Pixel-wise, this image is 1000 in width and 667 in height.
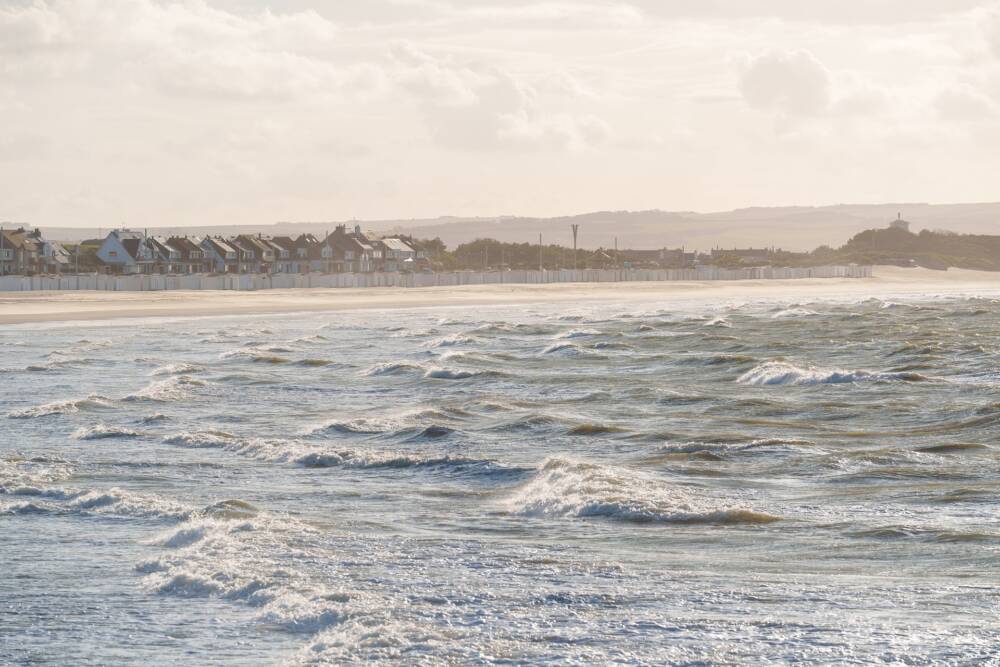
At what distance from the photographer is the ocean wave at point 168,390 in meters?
29.5

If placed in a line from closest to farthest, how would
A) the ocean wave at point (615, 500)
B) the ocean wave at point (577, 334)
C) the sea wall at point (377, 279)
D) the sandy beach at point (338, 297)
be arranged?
the ocean wave at point (615, 500)
the ocean wave at point (577, 334)
the sandy beach at point (338, 297)
the sea wall at point (377, 279)

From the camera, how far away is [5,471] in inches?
742

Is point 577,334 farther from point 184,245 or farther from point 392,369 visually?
point 184,245

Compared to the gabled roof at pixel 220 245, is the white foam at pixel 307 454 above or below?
below

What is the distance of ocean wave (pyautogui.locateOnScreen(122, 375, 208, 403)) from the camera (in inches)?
1160

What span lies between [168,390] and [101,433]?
7.89 m

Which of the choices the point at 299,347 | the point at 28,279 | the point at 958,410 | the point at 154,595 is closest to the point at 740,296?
the point at 28,279

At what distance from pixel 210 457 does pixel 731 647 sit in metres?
12.5

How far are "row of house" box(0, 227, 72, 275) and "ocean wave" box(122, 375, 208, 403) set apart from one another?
122 m

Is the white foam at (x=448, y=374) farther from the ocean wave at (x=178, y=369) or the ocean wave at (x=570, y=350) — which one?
the ocean wave at (x=570, y=350)

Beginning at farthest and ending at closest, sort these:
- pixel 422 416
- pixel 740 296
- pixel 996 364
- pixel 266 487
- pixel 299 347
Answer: pixel 740 296 → pixel 299 347 → pixel 996 364 → pixel 422 416 → pixel 266 487

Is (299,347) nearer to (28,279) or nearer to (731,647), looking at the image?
(731,647)

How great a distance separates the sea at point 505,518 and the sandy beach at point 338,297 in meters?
49.4

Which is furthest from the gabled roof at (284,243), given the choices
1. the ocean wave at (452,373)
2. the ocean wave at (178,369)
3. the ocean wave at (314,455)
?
the ocean wave at (314,455)
